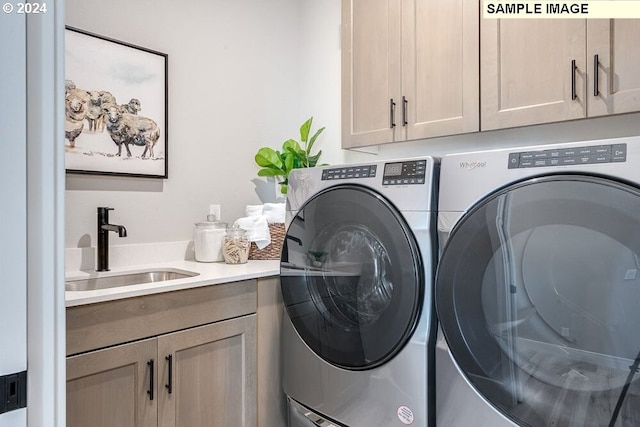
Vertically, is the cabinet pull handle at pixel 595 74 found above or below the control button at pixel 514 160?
above

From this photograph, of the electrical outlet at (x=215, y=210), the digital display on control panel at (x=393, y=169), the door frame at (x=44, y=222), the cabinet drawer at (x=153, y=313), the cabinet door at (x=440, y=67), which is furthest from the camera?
the electrical outlet at (x=215, y=210)

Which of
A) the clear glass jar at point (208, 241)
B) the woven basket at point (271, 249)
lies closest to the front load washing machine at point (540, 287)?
the woven basket at point (271, 249)

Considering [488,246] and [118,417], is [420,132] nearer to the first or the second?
[488,246]

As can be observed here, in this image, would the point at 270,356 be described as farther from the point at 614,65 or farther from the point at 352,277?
the point at 614,65

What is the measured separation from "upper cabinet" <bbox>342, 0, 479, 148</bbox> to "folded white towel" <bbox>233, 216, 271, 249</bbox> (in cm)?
56

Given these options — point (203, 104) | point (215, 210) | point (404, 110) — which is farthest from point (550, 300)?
point (203, 104)

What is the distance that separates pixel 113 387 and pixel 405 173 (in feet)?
3.69

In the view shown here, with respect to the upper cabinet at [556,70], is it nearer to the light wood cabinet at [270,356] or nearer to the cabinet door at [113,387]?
the light wood cabinet at [270,356]

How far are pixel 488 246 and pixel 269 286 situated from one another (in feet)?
2.96

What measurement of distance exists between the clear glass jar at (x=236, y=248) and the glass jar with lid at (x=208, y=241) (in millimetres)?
50

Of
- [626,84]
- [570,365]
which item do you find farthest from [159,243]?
[626,84]

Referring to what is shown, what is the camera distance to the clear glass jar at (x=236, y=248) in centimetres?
187

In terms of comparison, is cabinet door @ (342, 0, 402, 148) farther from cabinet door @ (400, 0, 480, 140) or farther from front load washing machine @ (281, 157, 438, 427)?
front load washing machine @ (281, 157, 438, 427)

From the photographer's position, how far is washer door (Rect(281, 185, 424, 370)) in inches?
50.4
